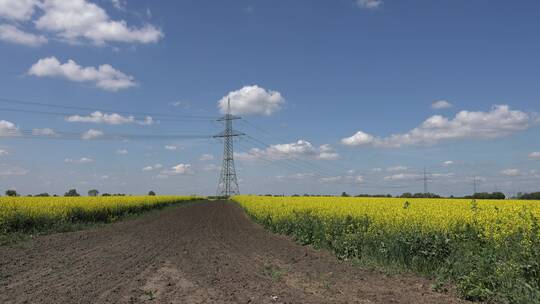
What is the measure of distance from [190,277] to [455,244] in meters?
6.48

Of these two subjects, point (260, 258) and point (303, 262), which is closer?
point (303, 262)

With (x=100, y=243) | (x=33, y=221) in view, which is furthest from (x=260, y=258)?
(x=33, y=221)

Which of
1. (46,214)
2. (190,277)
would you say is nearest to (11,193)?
(46,214)

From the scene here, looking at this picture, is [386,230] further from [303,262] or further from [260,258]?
[260,258]

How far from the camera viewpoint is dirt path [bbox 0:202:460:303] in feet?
29.6

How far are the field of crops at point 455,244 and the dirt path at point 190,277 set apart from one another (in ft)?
2.09

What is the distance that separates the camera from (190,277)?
11180 mm

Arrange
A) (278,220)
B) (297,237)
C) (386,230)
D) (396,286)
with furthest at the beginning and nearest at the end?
(278,220), (297,237), (386,230), (396,286)

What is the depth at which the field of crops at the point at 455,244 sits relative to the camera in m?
8.29

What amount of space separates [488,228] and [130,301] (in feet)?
26.8

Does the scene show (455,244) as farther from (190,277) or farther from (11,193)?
(11,193)

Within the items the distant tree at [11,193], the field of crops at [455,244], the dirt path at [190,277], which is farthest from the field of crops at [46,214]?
the distant tree at [11,193]

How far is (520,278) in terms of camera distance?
8.00 meters

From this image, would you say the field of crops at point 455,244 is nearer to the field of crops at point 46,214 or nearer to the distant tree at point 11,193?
the field of crops at point 46,214
